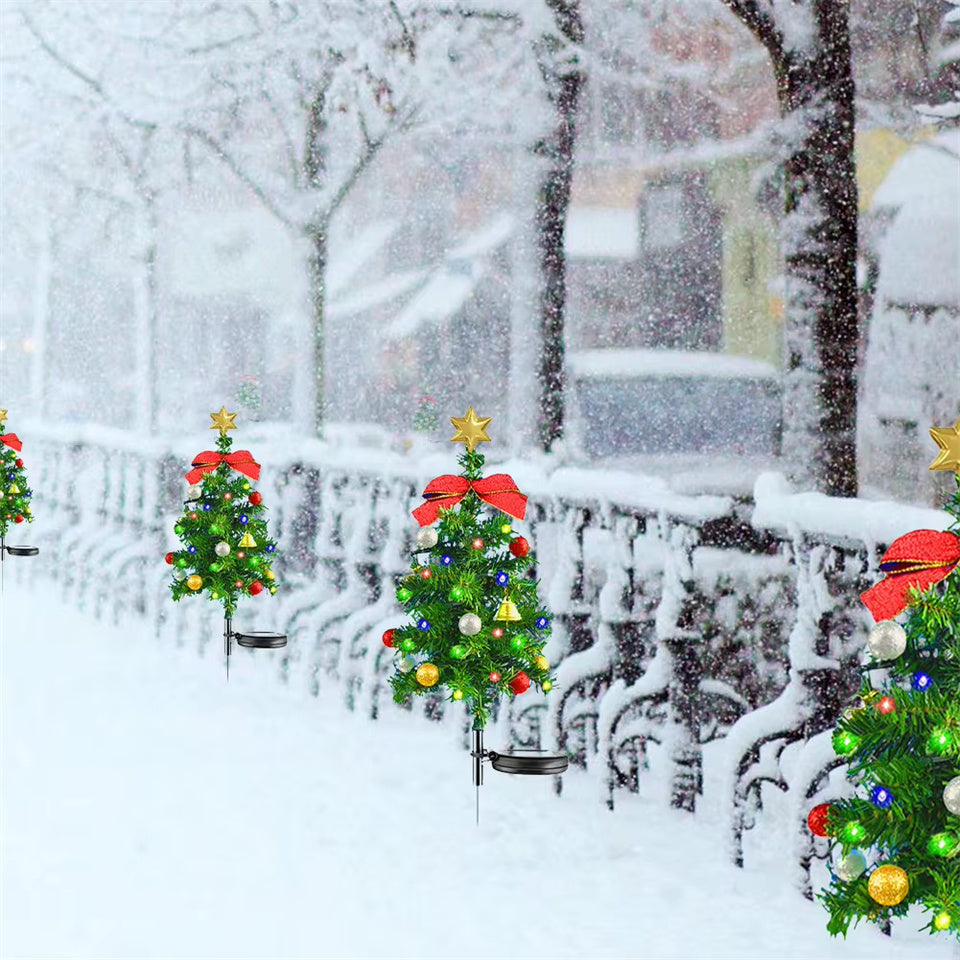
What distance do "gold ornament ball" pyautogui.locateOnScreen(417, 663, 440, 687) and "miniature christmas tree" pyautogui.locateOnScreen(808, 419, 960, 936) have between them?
7.80 ft

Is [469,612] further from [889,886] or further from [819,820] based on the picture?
[889,886]

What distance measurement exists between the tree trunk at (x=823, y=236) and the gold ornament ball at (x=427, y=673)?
2.83m

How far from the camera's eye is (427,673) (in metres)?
6.30

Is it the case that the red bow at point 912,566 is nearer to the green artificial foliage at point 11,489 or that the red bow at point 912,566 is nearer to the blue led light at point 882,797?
the blue led light at point 882,797

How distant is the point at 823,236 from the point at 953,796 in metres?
4.86

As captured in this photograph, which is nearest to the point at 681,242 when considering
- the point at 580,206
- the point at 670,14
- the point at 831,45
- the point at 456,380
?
the point at 580,206

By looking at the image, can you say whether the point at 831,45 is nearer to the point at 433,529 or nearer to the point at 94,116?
the point at 433,529

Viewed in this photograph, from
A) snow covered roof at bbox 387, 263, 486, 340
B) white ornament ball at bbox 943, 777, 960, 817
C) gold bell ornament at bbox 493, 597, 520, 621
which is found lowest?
white ornament ball at bbox 943, 777, 960, 817

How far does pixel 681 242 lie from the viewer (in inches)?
1051

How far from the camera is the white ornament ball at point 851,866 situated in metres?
4.14

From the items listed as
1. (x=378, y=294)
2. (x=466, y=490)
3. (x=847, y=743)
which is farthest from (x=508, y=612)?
(x=378, y=294)

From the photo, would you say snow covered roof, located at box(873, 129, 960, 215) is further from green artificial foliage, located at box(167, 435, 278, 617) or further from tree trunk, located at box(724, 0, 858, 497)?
green artificial foliage, located at box(167, 435, 278, 617)

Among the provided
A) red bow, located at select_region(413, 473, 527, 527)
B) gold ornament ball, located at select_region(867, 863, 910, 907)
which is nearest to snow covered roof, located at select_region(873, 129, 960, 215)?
red bow, located at select_region(413, 473, 527, 527)

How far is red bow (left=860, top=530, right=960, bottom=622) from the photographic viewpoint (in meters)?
4.09
